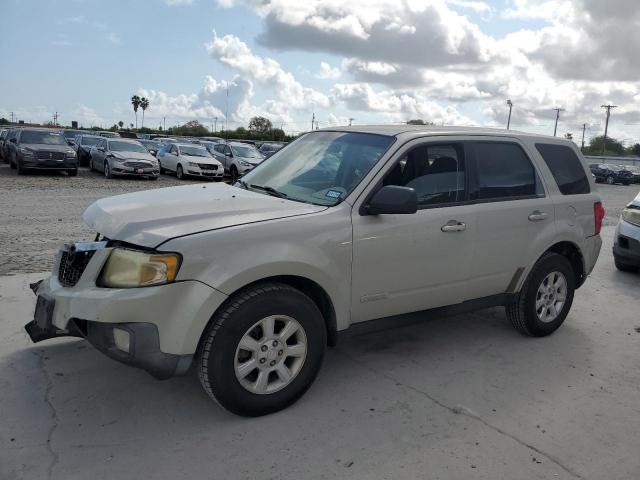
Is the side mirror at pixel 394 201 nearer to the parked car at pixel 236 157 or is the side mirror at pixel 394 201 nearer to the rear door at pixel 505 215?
the rear door at pixel 505 215

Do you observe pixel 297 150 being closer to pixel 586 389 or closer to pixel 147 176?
pixel 586 389

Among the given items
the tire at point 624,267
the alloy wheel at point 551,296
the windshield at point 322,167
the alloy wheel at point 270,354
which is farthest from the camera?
the tire at point 624,267

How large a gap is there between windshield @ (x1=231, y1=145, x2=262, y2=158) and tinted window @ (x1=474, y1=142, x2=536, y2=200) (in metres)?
20.1

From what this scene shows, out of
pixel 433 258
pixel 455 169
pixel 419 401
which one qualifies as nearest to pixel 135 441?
pixel 419 401

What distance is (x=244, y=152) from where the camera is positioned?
24.6m

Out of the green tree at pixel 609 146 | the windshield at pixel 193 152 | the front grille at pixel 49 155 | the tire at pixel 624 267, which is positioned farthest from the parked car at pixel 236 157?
the green tree at pixel 609 146

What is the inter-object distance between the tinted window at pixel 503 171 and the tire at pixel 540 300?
0.67m

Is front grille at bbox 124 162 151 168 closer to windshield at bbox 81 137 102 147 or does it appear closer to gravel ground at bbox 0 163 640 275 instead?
gravel ground at bbox 0 163 640 275

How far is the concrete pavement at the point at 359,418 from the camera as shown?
9.81ft

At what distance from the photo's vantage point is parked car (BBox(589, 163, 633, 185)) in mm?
38781

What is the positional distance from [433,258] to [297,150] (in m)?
1.44

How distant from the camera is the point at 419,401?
3.77 metres

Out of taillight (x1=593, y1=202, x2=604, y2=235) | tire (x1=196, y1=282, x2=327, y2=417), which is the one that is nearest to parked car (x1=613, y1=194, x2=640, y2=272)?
taillight (x1=593, y1=202, x2=604, y2=235)

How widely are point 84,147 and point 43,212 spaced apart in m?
14.8
